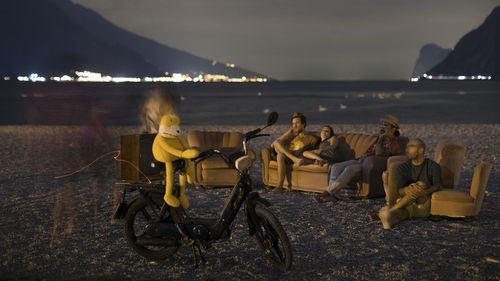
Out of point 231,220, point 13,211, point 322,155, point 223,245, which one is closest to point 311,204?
point 322,155

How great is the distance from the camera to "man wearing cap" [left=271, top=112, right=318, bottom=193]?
8922 millimetres

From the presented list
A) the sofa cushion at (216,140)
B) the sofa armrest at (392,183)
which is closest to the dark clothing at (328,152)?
the sofa armrest at (392,183)

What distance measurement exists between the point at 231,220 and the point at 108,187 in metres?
5.32

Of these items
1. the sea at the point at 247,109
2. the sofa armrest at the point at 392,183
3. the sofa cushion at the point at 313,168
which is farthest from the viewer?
the sea at the point at 247,109

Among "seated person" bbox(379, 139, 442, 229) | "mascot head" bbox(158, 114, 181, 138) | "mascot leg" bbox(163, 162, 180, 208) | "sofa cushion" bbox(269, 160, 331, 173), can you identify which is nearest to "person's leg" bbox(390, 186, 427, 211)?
"seated person" bbox(379, 139, 442, 229)

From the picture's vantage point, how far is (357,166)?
834cm

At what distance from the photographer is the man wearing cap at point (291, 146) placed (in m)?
8.92

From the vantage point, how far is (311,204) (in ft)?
26.8

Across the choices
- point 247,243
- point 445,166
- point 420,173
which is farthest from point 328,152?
point 247,243

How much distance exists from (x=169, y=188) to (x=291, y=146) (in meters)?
4.30

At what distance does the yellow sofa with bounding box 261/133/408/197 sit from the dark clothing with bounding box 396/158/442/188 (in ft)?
4.31

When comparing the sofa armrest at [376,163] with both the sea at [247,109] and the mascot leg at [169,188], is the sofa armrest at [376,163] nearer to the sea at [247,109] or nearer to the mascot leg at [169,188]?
the sea at [247,109]

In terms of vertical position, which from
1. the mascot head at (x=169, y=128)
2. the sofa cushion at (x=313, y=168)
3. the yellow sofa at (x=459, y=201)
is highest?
the mascot head at (x=169, y=128)

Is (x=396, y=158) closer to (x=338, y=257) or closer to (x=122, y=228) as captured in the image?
(x=338, y=257)
